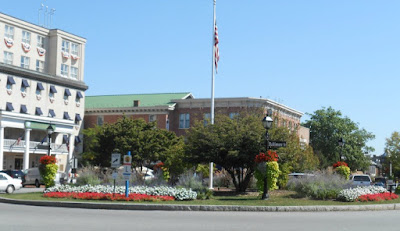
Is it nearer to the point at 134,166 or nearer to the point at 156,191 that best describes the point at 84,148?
the point at 134,166

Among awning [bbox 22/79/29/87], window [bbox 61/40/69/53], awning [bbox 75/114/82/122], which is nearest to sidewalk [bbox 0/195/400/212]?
awning [bbox 22/79/29/87]

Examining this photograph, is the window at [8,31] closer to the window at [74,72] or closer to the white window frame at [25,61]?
the white window frame at [25,61]

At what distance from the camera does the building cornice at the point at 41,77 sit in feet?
213

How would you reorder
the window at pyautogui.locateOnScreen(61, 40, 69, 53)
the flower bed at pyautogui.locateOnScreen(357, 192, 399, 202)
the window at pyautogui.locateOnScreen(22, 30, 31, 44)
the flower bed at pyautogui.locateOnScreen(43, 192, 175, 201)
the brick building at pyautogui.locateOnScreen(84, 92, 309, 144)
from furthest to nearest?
1. the brick building at pyautogui.locateOnScreen(84, 92, 309, 144)
2. the window at pyautogui.locateOnScreen(61, 40, 69, 53)
3. the window at pyautogui.locateOnScreen(22, 30, 31, 44)
4. the flower bed at pyautogui.locateOnScreen(357, 192, 399, 202)
5. the flower bed at pyautogui.locateOnScreen(43, 192, 175, 201)

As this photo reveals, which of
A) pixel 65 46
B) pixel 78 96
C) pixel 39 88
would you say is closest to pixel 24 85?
pixel 39 88

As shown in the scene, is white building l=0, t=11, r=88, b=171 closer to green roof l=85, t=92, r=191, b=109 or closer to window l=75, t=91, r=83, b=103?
window l=75, t=91, r=83, b=103

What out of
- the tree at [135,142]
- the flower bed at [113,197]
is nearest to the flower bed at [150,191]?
the flower bed at [113,197]

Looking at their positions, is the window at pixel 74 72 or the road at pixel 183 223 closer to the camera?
the road at pixel 183 223

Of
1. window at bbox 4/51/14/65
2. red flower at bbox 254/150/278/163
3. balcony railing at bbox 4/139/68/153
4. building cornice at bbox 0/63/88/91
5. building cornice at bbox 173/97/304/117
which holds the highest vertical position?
window at bbox 4/51/14/65

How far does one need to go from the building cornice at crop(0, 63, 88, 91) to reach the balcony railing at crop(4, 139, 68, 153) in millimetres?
8179

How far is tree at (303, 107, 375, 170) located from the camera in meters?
91.1

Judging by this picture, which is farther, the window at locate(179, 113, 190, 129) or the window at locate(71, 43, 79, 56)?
the window at locate(179, 113, 190, 129)

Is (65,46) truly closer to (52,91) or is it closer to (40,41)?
(40,41)

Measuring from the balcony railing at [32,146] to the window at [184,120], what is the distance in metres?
16.7
